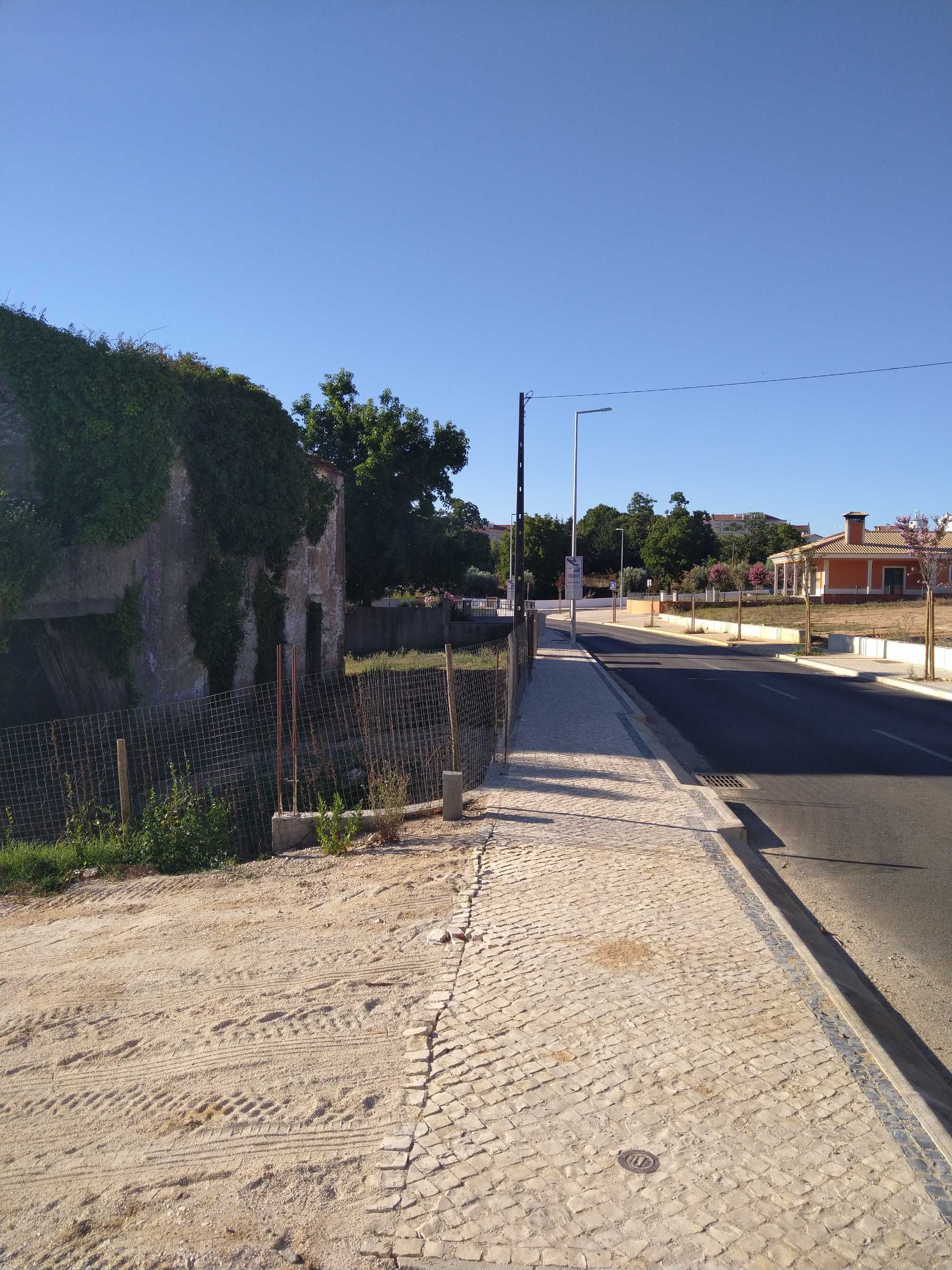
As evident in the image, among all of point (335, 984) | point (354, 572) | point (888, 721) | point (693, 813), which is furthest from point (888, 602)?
point (335, 984)

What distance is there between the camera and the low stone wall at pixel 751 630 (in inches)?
1522

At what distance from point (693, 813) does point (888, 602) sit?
51.7 meters

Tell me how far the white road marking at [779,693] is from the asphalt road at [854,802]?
94 millimetres

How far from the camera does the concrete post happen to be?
26.9 feet

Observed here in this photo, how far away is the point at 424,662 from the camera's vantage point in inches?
848

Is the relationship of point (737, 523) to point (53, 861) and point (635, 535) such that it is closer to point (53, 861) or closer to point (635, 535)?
point (635, 535)

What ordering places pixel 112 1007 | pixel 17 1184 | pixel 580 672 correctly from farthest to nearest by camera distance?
A: pixel 580 672
pixel 112 1007
pixel 17 1184

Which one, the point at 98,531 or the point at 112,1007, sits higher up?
the point at 98,531

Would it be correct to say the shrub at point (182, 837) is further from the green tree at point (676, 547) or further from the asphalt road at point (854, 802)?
the green tree at point (676, 547)

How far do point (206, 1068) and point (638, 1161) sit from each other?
6.16ft

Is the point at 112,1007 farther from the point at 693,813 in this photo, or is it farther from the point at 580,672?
the point at 580,672

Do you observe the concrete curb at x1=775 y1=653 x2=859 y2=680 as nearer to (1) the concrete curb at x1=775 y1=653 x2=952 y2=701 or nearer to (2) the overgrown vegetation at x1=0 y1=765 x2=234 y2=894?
(1) the concrete curb at x1=775 y1=653 x2=952 y2=701

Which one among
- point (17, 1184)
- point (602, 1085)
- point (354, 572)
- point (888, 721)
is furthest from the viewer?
point (354, 572)

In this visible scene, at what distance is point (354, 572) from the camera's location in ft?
112
